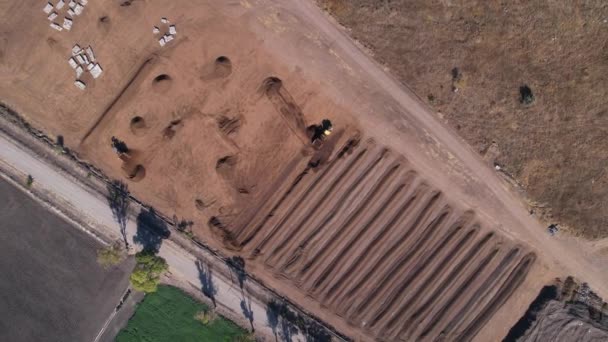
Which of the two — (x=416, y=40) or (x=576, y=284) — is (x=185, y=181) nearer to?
(x=416, y=40)

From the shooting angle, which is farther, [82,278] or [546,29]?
[82,278]

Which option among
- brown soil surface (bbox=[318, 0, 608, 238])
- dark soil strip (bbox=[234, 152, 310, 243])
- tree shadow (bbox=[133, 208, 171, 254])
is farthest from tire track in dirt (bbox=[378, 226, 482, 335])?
tree shadow (bbox=[133, 208, 171, 254])

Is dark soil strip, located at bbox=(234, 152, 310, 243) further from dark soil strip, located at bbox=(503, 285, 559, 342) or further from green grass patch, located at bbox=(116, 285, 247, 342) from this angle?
dark soil strip, located at bbox=(503, 285, 559, 342)

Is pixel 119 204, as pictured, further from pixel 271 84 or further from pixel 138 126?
pixel 271 84

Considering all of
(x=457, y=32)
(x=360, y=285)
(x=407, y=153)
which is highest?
(x=457, y=32)

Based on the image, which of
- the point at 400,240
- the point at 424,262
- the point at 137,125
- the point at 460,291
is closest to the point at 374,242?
the point at 400,240

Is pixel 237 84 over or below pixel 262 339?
over

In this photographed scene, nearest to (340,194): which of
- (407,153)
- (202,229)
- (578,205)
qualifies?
(407,153)
